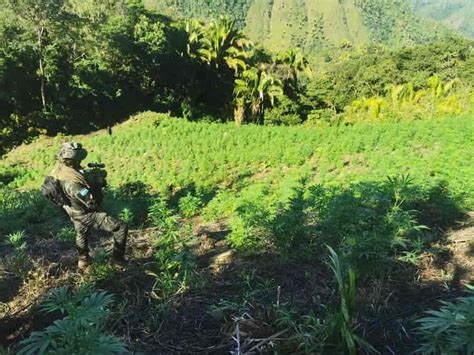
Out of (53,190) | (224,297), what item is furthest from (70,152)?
(224,297)

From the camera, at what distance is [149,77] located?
27172 mm

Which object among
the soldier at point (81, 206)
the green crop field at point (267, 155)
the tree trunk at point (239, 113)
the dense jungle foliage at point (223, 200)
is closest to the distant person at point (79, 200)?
the soldier at point (81, 206)

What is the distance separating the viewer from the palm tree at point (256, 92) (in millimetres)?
25875

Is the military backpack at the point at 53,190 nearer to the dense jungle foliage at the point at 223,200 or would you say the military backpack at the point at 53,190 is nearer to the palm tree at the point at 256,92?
the dense jungle foliage at the point at 223,200

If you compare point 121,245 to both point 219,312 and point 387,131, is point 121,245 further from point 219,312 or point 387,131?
point 387,131

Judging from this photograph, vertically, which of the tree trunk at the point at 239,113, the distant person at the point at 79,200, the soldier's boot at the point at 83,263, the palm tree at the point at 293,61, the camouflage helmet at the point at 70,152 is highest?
the palm tree at the point at 293,61

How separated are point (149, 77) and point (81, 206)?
79.1 feet

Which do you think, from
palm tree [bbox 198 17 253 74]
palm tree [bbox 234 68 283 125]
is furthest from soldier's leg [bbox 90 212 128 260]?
palm tree [bbox 198 17 253 74]

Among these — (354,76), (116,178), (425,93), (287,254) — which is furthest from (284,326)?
(354,76)

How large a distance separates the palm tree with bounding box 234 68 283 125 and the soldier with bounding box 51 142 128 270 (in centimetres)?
2159

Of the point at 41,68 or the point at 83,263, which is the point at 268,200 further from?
the point at 41,68

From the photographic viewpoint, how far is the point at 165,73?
27.0 metres

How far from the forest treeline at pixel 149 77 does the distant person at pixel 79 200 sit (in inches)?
675

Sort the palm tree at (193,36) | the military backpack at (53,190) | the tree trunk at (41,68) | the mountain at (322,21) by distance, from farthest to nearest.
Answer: the mountain at (322,21), the palm tree at (193,36), the tree trunk at (41,68), the military backpack at (53,190)
